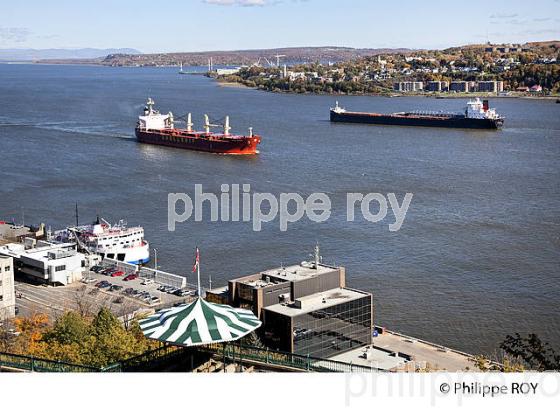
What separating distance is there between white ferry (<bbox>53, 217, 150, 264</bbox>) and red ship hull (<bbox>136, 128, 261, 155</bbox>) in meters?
5.23

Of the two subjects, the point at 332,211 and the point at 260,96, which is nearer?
the point at 332,211

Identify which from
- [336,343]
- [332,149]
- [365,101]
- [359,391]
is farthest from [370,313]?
[365,101]

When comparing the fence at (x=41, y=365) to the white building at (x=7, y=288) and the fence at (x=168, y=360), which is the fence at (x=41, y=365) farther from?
the white building at (x=7, y=288)

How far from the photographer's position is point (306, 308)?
4031mm

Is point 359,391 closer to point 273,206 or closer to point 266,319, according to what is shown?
point 266,319

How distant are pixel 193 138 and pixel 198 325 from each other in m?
10.5

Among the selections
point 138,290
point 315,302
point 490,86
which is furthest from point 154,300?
point 490,86

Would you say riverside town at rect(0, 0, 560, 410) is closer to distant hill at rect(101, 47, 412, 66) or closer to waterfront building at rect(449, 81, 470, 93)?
waterfront building at rect(449, 81, 470, 93)

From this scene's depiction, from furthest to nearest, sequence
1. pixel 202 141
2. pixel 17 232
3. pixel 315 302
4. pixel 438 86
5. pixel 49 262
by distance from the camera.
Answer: pixel 438 86 → pixel 202 141 → pixel 17 232 → pixel 49 262 → pixel 315 302

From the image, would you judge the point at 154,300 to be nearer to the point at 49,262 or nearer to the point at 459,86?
the point at 49,262

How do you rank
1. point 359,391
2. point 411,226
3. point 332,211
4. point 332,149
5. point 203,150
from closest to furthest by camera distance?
point 359,391 < point 411,226 < point 332,211 < point 332,149 < point 203,150

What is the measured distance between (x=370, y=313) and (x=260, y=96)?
20.0 m

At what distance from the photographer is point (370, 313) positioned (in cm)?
421

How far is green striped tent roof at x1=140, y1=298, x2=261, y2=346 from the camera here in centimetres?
233
